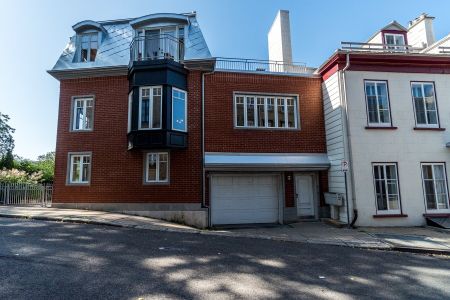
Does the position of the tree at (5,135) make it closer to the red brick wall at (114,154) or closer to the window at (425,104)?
the red brick wall at (114,154)

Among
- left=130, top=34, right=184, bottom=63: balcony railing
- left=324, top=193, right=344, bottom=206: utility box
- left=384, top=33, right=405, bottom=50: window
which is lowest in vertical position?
left=324, top=193, right=344, bottom=206: utility box

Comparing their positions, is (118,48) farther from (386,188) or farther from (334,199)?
(386,188)

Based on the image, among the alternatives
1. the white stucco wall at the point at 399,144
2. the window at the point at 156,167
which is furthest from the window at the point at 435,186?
the window at the point at 156,167

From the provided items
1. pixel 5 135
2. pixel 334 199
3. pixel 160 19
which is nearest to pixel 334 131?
pixel 334 199

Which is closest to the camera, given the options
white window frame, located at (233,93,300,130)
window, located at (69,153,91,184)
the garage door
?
the garage door

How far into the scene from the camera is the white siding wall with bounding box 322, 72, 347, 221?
11.6 meters

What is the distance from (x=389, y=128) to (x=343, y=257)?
717 centimetres

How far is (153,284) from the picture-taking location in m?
4.67

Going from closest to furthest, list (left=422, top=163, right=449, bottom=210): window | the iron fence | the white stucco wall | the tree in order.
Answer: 1. the white stucco wall
2. (left=422, top=163, right=449, bottom=210): window
3. the iron fence
4. the tree

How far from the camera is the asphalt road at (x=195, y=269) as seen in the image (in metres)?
4.47

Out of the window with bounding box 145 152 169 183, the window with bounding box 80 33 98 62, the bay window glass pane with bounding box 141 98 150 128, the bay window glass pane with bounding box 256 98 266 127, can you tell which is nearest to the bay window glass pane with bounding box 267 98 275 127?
the bay window glass pane with bounding box 256 98 266 127

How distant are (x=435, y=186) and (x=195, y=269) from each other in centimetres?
1120

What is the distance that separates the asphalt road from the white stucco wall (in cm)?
402

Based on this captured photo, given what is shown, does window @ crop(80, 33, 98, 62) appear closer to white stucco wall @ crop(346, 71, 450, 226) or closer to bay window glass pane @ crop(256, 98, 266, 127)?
bay window glass pane @ crop(256, 98, 266, 127)
